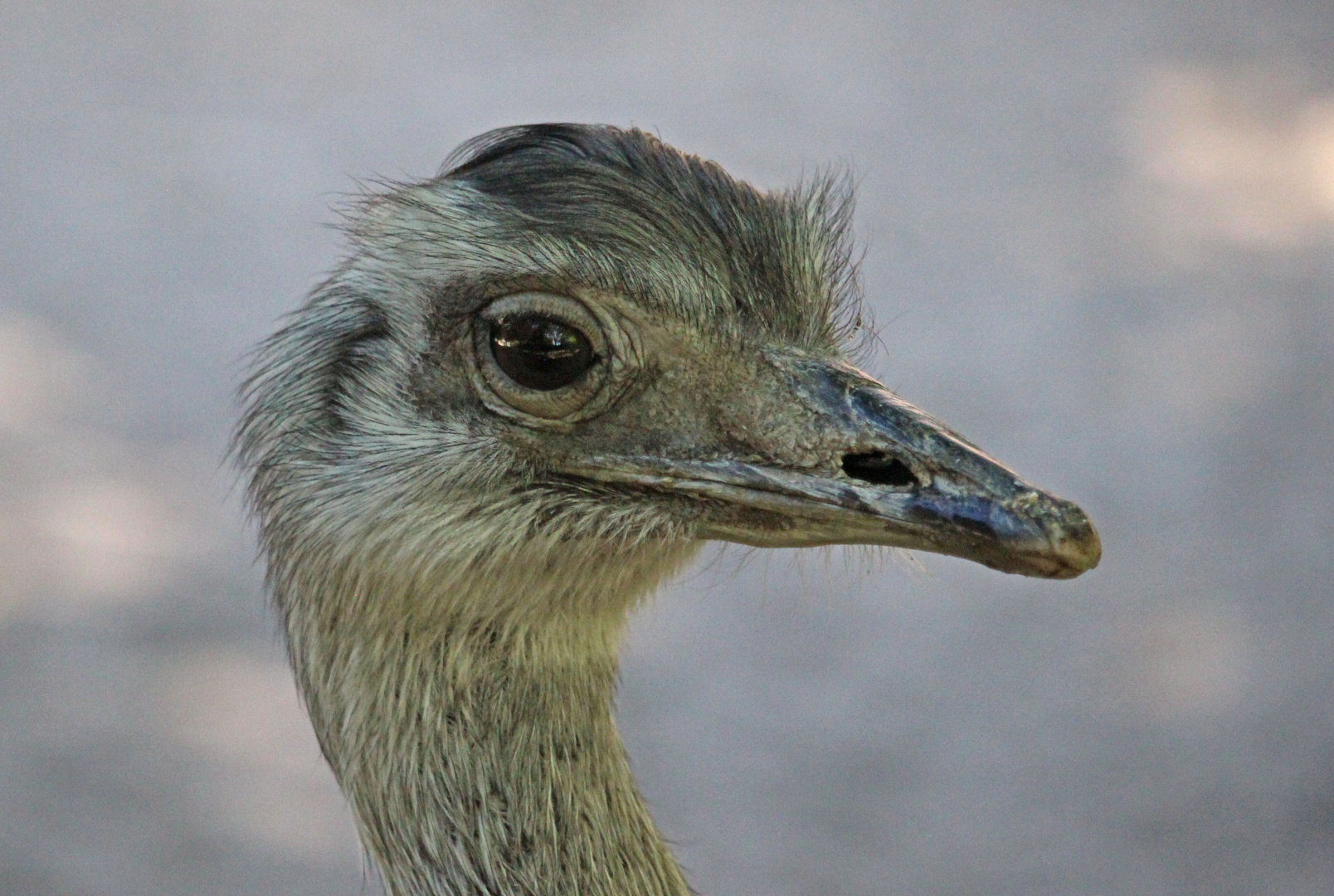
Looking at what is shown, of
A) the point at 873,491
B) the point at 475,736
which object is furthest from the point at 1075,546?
the point at 475,736

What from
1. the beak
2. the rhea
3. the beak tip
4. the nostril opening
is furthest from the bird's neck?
the beak tip

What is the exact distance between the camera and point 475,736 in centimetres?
148

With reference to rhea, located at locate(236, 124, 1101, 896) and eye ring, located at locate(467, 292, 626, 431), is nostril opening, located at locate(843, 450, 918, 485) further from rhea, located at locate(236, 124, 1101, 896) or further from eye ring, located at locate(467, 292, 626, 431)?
eye ring, located at locate(467, 292, 626, 431)

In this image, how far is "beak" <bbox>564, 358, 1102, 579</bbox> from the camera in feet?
3.98

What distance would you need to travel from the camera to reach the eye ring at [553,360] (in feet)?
4.64

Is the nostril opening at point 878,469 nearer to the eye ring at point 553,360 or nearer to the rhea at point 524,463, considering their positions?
the rhea at point 524,463

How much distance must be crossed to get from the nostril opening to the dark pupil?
285 mm

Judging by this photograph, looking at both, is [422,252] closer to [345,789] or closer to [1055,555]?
[345,789]

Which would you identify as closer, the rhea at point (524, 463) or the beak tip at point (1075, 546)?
the beak tip at point (1075, 546)

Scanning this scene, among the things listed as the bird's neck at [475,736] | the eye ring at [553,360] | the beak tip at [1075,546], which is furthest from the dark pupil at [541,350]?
the beak tip at [1075,546]

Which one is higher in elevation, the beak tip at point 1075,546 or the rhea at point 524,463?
the rhea at point 524,463

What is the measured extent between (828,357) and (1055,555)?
384 millimetres

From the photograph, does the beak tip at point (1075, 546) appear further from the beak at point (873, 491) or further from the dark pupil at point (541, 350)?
the dark pupil at point (541, 350)

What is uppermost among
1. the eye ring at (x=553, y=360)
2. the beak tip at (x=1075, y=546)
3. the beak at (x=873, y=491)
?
the eye ring at (x=553, y=360)
